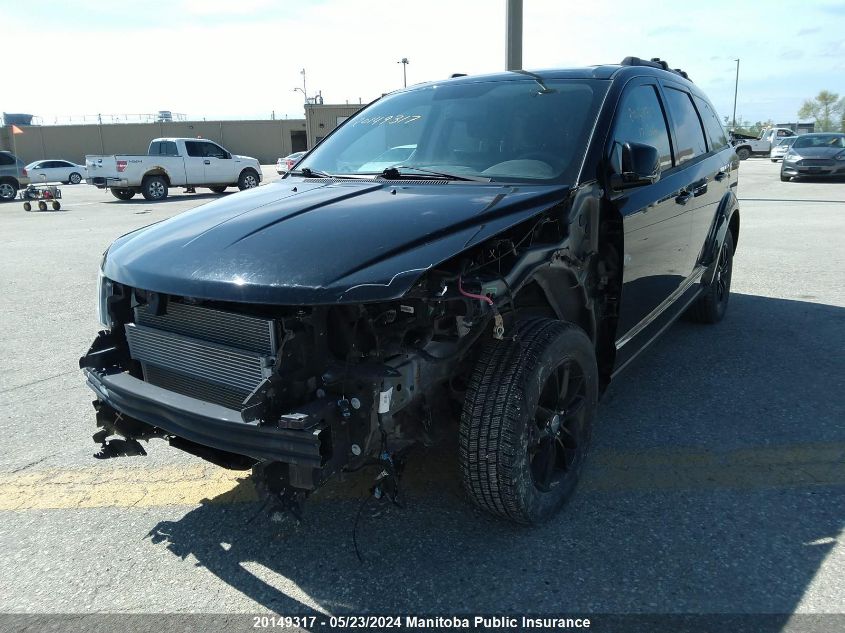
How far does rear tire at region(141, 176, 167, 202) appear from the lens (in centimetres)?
2103

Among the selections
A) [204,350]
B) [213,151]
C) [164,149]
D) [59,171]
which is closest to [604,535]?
[204,350]

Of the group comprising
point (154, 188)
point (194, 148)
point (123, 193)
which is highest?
point (194, 148)

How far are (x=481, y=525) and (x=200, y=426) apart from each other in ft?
4.17

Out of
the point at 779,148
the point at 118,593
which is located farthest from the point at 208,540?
the point at 779,148

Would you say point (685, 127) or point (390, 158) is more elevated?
point (685, 127)

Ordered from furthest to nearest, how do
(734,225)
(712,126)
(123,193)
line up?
1. (123,193)
2. (734,225)
3. (712,126)

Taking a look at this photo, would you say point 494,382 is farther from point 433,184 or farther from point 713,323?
point 713,323

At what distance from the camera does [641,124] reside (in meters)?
3.80

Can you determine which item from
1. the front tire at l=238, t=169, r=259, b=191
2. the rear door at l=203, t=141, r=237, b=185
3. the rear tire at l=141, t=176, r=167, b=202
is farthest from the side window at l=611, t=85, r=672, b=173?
the front tire at l=238, t=169, r=259, b=191

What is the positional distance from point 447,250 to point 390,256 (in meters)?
0.20

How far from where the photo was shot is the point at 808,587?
8.02 feet

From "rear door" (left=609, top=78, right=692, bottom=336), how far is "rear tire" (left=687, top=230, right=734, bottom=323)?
1260mm

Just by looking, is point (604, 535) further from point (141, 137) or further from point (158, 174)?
point (141, 137)

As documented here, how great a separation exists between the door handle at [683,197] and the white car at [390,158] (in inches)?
65.4
